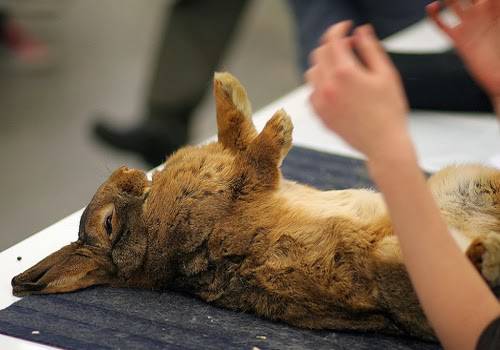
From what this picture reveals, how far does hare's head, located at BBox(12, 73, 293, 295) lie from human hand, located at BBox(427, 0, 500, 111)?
0.30 metres

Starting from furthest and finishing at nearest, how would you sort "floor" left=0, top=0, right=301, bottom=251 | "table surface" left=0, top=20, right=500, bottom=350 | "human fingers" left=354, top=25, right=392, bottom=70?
"floor" left=0, top=0, right=301, bottom=251
"table surface" left=0, top=20, right=500, bottom=350
"human fingers" left=354, top=25, right=392, bottom=70

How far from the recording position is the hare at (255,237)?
3.77ft

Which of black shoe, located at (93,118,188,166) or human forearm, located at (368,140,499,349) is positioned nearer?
human forearm, located at (368,140,499,349)

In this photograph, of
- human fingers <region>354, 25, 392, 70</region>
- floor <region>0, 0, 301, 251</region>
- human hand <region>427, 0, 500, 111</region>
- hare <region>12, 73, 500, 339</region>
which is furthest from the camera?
floor <region>0, 0, 301, 251</region>

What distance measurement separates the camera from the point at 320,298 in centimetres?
116

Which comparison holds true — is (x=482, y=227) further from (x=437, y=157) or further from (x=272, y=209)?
(x=437, y=157)

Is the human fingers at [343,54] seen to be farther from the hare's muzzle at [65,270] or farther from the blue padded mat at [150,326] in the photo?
the hare's muzzle at [65,270]

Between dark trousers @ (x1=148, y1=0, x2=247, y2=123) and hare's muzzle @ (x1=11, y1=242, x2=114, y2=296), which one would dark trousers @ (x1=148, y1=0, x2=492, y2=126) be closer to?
dark trousers @ (x1=148, y1=0, x2=247, y2=123)

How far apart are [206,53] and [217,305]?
78.0 inches

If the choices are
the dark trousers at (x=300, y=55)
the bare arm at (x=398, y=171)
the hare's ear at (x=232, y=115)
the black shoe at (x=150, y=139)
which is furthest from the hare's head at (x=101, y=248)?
the black shoe at (x=150, y=139)

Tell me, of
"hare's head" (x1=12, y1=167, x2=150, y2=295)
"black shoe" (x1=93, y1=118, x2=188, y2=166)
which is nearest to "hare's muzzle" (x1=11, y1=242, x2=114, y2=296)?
"hare's head" (x1=12, y1=167, x2=150, y2=295)

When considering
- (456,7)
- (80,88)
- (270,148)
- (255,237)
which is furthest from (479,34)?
(80,88)

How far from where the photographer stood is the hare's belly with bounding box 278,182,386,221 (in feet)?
4.02

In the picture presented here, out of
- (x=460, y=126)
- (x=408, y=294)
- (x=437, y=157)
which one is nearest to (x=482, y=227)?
(x=408, y=294)
